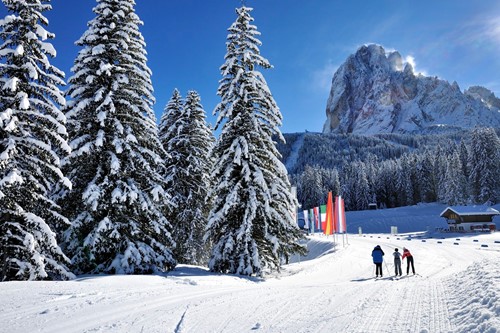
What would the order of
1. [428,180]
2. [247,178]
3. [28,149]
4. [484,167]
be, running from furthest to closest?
[428,180] < [484,167] < [247,178] < [28,149]

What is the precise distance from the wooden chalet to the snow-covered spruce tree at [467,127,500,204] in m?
22.5

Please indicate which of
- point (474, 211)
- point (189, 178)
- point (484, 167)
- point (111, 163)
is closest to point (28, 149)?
point (111, 163)

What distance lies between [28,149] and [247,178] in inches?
393

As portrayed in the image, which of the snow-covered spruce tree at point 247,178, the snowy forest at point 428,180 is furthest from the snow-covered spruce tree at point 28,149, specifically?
the snowy forest at point 428,180

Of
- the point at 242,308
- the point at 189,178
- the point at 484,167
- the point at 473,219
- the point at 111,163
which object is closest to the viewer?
the point at 242,308

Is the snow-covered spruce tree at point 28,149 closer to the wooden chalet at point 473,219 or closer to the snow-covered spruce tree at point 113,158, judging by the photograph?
the snow-covered spruce tree at point 113,158

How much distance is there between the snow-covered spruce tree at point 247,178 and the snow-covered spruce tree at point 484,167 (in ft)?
233

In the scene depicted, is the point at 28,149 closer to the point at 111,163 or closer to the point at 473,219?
the point at 111,163

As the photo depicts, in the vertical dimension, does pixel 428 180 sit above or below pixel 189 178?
above

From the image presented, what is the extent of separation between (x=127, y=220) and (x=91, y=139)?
14.2 feet

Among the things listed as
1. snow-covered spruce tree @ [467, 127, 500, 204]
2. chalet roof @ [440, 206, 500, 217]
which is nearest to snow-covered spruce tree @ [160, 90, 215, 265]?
chalet roof @ [440, 206, 500, 217]

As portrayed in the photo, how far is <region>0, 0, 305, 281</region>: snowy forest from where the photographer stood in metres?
13.1

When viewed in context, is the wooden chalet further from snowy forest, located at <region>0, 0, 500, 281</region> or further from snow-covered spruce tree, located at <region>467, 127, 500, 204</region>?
snowy forest, located at <region>0, 0, 500, 281</region>

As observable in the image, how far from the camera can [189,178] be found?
26.8 m
